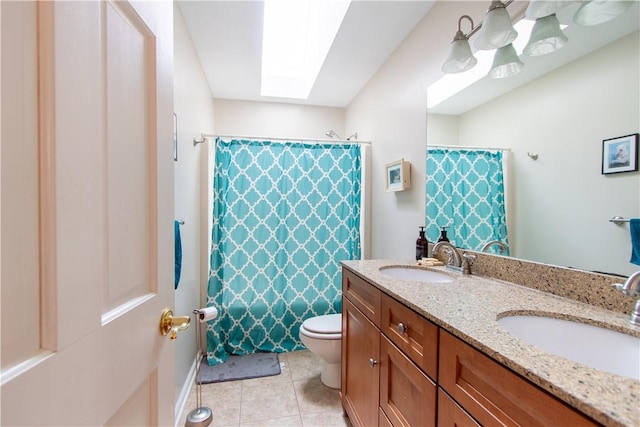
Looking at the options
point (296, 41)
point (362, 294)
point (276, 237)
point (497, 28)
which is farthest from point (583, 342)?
point (296, 41)

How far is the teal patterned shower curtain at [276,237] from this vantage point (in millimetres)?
2365

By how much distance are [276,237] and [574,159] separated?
198 centimetres

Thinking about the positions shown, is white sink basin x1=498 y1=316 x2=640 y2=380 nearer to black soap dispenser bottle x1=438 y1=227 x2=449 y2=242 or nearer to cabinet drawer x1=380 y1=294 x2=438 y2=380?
cabinet drawer x1=380 y1=294 x2=438 y2=380

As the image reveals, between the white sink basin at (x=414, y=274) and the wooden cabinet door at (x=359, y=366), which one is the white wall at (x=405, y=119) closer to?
the white sink basin at (x=414, y=274)

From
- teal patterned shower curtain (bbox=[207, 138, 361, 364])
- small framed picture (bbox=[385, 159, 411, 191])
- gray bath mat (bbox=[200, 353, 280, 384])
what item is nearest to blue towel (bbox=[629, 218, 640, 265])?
small framed picture (bbox=[385, 159, 411, 191])

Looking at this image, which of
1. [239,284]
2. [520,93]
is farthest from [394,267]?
[239,284]

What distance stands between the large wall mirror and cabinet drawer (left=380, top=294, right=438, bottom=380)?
0.61 metres

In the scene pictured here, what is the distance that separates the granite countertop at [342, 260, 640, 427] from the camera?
45 centimetres

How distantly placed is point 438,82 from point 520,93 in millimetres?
549

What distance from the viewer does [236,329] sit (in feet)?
Result: 7.89

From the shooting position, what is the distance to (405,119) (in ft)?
6.54

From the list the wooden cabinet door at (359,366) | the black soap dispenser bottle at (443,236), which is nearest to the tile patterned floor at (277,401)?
the wooden cabinet door at (359,366)

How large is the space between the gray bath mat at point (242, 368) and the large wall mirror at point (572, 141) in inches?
73.2

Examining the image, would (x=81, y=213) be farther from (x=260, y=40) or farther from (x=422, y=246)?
(x=260, y=40)
